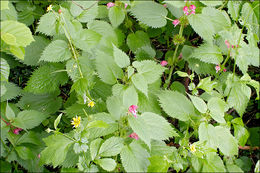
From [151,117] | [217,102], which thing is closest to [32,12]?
[151,117]

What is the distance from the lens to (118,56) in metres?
1.53

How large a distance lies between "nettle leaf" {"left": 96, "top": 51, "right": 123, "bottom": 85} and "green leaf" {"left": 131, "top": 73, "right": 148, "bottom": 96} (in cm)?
14

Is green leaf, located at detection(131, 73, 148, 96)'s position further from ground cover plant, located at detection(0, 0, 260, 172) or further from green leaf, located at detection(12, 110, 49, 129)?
green leaf, located at detection(12, 110, 49, 129)

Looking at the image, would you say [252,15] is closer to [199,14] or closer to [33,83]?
[199,14]

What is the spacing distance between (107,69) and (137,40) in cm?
66

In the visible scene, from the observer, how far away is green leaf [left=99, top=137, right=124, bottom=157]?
131cm

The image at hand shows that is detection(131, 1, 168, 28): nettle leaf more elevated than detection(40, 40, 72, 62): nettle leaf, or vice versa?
detection(131, 1, 168, 28): nettle leaf

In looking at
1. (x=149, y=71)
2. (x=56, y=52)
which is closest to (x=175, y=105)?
(x=149, y=71)

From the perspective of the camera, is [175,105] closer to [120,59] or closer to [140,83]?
[140,83]

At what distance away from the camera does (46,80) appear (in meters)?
1.81

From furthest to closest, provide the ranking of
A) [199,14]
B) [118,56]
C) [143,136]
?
1. [199,14]
2. [118,56]
3. [143,136]

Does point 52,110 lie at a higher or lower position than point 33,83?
lower

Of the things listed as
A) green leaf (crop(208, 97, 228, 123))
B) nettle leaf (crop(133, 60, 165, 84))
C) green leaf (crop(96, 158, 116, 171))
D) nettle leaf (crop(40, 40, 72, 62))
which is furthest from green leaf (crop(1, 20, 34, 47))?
green leaf (crop(208, 97, 228, 123))

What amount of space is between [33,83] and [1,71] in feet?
1.58
